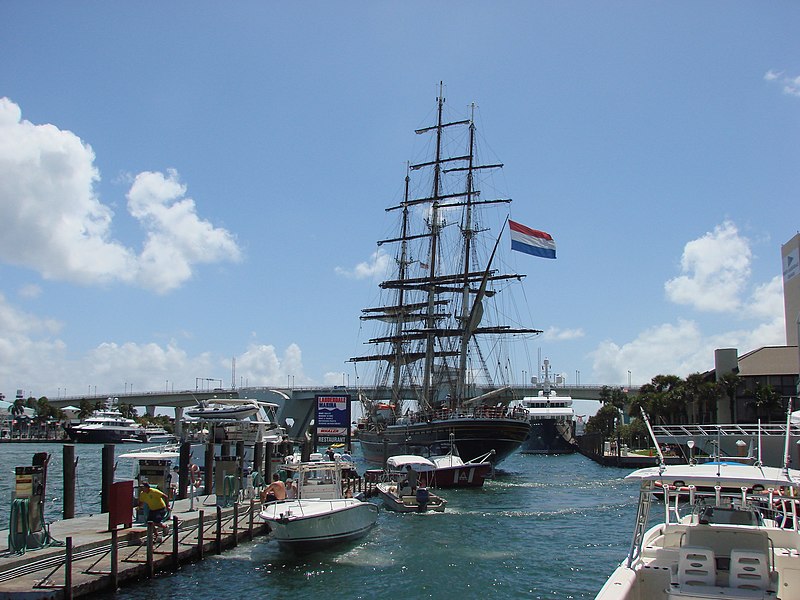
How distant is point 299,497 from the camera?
94.8 feet

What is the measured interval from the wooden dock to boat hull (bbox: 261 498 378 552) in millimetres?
1992

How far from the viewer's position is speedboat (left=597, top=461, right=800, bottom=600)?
12062 millimetres

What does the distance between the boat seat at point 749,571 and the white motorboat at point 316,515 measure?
15793 mm

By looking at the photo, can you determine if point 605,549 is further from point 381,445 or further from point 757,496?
point 381,445

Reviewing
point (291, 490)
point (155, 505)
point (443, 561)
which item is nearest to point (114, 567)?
point (155, 505)

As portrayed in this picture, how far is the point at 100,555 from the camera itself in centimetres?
2091

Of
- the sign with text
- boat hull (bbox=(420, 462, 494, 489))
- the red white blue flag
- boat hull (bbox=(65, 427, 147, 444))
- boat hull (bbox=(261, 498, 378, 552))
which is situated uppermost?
the red white blue flag

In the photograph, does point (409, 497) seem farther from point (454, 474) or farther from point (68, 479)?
point (68, 479)

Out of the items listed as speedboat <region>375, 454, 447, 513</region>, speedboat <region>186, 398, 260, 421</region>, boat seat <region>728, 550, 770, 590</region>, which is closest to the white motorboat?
speedboat <region>375, 454, 447, 513</region>

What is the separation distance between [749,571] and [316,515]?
16.0 m

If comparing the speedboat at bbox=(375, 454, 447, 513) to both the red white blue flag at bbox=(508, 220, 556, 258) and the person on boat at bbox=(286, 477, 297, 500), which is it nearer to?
the person on boat at bbox=(286, 477, 297, 500)

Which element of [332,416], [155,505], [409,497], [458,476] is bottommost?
[458,476]

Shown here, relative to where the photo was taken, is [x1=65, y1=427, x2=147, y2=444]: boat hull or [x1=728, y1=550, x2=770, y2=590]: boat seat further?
[x1=65, y1=427, x2=147, y2=444]: boat hull

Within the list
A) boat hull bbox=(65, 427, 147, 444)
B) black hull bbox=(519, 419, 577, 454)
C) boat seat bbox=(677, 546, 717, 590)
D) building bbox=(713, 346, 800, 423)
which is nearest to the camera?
boat seat bbox=(677, 546, 717, 590)
